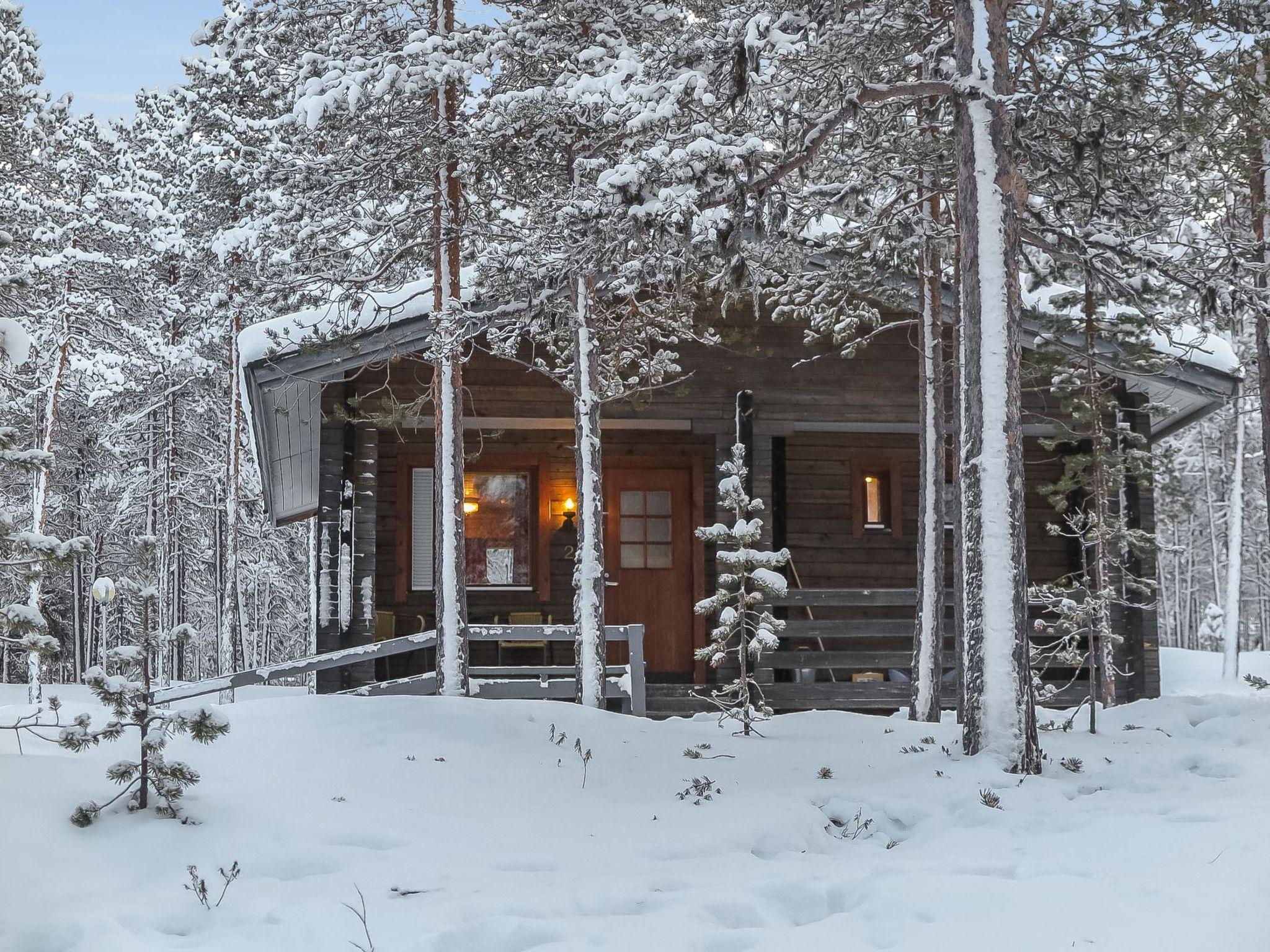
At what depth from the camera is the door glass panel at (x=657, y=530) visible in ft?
44.7

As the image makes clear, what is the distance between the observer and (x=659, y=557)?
1356cm

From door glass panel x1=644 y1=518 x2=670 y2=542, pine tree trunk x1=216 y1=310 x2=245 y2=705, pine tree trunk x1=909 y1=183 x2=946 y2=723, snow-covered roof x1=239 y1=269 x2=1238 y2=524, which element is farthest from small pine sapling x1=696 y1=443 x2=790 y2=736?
pine tree trunk x1=216 y1=310 x2=245 y2=705

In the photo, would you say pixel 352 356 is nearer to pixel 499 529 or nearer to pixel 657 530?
pixel 499 529

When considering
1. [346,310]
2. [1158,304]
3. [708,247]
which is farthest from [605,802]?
[1158,304]

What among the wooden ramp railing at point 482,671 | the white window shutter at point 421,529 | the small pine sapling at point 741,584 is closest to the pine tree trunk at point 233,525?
the white window shutter at point 421,529

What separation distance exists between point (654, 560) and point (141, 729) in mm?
8817

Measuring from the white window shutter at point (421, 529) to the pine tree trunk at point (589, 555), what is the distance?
158 inches

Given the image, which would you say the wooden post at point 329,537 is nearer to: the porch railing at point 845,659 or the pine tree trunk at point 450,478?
the pine tree trunk at point 450,478

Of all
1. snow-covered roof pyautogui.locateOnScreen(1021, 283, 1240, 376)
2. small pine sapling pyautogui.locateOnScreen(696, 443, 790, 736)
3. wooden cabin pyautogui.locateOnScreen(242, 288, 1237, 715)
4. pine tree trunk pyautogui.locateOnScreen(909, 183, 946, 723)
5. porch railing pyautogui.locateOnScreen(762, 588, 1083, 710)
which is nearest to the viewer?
small pine sapling pyautogui.locateOnScreen(696, 443, 790, 736)

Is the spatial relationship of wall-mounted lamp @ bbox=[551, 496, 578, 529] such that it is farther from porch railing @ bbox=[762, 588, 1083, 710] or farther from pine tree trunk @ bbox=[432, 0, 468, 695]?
pine tree trunk @ bbox=[432, 0, 468, 695]

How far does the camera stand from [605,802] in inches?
243

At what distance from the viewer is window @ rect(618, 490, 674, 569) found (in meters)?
13.5

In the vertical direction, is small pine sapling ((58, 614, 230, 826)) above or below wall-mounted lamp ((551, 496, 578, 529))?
below

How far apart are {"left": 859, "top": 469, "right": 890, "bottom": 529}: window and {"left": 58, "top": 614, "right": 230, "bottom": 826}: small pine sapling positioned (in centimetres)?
993
